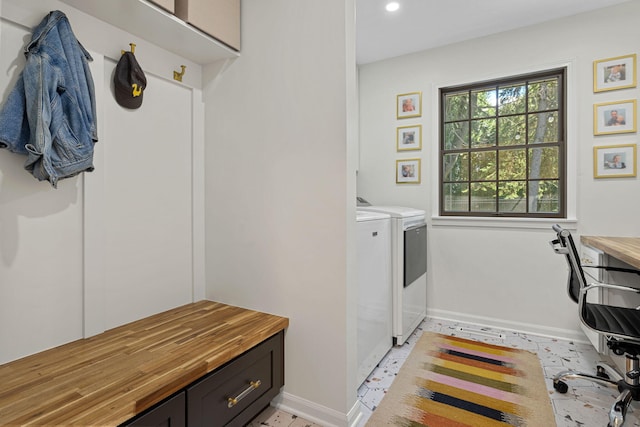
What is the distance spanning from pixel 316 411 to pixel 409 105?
2775mm

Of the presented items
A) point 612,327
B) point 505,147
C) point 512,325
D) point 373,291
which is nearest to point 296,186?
point 373,291

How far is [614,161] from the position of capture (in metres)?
2.39

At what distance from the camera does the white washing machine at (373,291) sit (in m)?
1.86

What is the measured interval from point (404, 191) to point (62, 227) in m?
2.73

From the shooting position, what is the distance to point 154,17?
57.7 inches

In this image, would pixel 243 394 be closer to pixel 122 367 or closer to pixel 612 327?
pixel 122 367

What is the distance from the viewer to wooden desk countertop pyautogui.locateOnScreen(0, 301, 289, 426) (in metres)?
0.94

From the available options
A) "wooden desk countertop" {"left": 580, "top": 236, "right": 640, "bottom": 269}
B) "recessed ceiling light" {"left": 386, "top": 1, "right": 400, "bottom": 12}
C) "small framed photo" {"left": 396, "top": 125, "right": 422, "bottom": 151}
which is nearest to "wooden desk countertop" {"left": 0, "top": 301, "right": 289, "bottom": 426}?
"wooden desk countertop" {"left": 580, "top": 236, "right": 640, "bottom": 269}

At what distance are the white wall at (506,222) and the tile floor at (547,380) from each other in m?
0.17

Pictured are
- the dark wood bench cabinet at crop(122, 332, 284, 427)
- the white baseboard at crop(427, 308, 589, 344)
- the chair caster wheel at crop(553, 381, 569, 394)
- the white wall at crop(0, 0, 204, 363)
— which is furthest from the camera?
the white baseboard at crop(427, 308, 589, 344)

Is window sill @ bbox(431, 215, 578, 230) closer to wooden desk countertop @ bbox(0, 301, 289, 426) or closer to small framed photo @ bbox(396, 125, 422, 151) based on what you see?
small framed photo @ bbox(396, 125, 422, 151)

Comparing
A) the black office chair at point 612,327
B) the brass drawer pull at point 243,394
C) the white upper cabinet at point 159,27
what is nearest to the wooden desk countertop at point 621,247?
the black office chair at point 612,327

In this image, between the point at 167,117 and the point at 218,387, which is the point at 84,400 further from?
the point at 167,117

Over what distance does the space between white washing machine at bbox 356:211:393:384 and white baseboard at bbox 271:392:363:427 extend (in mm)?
298
